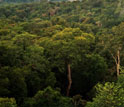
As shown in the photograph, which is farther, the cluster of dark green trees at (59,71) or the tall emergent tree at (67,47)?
the tall emergent tree at (67,47)

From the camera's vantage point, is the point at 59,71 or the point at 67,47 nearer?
the point at 67,47

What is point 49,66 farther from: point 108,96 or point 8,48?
point 108,96

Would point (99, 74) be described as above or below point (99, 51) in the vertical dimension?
below

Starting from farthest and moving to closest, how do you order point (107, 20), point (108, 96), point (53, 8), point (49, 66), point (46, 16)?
point (53, 8) → point (46, 16) → point (107, 20) → point (49, 66) → point (108, 96)

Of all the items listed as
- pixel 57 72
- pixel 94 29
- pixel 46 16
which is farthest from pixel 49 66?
pixel 46 16

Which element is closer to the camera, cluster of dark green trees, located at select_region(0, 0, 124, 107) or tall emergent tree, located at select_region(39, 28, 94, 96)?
cluster of dark green trees, located at select_region(0, 0, 124, 107)

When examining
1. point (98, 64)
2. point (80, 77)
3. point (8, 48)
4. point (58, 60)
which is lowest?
point (80, 77)

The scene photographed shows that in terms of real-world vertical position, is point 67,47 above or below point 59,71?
above

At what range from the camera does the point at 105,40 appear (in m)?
33.5

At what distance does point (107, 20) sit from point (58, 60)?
157 feet

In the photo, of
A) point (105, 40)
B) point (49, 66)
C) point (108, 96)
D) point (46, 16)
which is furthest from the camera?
point (46, 16)

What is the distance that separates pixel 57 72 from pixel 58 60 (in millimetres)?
4005

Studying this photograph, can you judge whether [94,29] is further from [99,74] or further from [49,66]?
[49,66]

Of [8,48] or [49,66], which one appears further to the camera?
[49,66]
